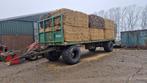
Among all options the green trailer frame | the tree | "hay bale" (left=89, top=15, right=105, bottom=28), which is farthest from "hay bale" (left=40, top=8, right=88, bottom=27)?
the tree

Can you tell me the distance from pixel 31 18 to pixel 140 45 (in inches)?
516

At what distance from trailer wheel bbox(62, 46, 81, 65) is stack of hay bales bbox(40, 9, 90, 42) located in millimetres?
516

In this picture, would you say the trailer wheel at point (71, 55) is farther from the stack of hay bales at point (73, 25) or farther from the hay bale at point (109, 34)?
the hay bale at point (109, 34)

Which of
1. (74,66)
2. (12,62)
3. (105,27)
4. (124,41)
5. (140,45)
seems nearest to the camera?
(74,66)

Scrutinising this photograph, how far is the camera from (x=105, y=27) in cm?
1320

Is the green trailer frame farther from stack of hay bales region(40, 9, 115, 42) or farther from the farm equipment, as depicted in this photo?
stack of hay bales region(40, 9, 115, 42)

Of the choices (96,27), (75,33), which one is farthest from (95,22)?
(75,33)

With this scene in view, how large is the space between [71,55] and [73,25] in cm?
160

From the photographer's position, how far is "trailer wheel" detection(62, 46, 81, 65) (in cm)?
876

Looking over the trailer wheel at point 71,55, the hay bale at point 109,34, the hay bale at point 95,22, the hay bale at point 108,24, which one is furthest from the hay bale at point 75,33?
the hay bale at point 108,24

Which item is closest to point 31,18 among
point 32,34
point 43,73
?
point 32,34

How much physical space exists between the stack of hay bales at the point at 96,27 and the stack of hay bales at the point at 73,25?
1.98 ft

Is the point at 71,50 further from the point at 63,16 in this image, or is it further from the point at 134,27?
the point at 134,27

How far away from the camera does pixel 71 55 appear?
895 centimetres
